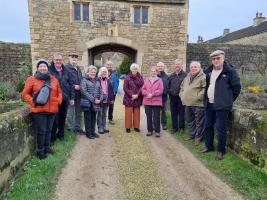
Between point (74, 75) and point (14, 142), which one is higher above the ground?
point (74, 75)

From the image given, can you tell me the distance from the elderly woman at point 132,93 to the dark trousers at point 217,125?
2217 millimetres

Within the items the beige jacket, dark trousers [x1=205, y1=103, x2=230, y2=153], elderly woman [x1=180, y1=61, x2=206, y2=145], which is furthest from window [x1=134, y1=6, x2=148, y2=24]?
dark trousers [x1=205, y1=103, x2=230, y2=153]

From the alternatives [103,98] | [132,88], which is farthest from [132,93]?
[103,98]

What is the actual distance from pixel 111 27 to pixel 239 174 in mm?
10998

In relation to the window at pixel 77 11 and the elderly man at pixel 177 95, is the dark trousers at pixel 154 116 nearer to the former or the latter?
the elderly man at pixel 177 95

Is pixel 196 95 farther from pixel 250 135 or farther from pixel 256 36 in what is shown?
pixel 256 36

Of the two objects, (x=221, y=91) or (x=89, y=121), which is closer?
(x=221, y=91)

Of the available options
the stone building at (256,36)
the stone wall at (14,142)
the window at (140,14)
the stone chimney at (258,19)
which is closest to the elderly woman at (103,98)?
the stone wall at (14,142)

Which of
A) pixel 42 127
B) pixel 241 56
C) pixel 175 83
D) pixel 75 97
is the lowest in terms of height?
pixel 42 127

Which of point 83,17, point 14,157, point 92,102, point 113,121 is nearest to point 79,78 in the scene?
point 92,102

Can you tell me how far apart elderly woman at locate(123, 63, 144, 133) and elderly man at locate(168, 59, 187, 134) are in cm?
82

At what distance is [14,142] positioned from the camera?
4387mm

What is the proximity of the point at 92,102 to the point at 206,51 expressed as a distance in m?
13.3

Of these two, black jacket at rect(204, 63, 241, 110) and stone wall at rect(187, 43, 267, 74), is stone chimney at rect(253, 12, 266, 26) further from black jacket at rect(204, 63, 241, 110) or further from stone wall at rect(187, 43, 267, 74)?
black jacket at rect(204, 63, 241, 110)
